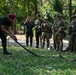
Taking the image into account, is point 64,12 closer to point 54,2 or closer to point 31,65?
point 54,2

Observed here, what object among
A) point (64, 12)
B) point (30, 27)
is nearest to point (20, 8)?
point (64, 12)

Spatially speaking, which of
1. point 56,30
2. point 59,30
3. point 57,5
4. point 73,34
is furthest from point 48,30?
point 57,5

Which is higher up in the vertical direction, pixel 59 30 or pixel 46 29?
pixel 59 30

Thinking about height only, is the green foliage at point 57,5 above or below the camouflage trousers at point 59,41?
above

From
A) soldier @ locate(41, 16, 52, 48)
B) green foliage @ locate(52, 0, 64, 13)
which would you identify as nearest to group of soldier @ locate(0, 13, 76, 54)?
soldier @ locate(41, 16, 52, 48)

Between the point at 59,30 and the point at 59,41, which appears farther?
the point at 59,41

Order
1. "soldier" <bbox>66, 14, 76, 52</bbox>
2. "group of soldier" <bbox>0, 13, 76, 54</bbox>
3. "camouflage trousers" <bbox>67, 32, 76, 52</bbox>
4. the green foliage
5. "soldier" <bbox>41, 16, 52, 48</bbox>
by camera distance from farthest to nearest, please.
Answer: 1. the green foliage
2. "soldier" <bbox>41, 16, 52, 48</bbox>
3. "camouflage trousers" <bbox>67, 32, 76, 52</bbox>
4. "soldier" <bbox>66, 14, 76, 52</bbox>
5. "group of soldier" <bbox>0, 13, 76, 54</bbox>

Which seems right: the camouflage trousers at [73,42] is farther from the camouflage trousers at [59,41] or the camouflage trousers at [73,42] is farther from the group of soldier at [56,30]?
the camouflage trousers at [59,41]

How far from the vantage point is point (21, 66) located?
990cm

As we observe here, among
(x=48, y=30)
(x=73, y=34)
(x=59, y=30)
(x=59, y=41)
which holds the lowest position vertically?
(x=59, y=41)

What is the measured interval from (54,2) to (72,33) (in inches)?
822

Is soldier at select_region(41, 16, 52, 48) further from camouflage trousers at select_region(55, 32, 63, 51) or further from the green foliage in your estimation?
the green foliage

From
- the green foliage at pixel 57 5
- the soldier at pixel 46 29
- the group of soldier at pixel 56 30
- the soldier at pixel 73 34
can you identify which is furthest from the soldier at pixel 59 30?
the green foliage at pixel 57 5

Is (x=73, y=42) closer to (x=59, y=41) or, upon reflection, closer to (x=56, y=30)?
(x=59, y=41)
